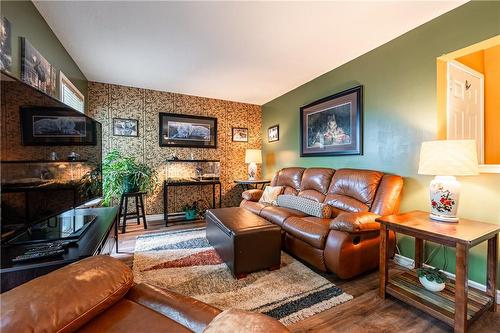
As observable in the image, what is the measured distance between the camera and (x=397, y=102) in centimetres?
238

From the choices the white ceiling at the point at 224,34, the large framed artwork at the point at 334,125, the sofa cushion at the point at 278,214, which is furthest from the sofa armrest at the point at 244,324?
the large framed artwork at the point at 334,125

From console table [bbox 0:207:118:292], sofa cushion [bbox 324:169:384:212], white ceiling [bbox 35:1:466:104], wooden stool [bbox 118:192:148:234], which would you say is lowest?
wooden stool [bbox 118:192:148:234]

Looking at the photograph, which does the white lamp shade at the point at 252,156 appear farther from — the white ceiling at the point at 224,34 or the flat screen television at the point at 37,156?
the flat screen television at the point at 37,156

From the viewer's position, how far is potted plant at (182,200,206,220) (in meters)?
4.02

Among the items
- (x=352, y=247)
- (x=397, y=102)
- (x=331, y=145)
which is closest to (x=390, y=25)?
(x=397, y=102)

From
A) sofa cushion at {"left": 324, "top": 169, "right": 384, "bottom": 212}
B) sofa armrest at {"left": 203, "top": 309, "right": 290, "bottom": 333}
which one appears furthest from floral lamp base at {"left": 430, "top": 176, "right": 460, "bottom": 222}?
sofa armrest at {"left": 203, "top": 309, "right": 290, "bottom": 333}

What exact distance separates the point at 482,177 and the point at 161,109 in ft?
14.8

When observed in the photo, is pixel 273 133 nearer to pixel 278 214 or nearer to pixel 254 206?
pixel 254 206

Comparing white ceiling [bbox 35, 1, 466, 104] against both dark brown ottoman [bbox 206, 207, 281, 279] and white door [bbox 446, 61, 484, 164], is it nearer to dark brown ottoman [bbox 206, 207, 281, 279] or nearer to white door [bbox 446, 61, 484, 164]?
white door [bbox 446, 61, 484, 164]

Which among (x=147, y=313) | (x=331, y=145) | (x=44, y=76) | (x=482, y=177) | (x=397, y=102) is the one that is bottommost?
(x=147, y=313)

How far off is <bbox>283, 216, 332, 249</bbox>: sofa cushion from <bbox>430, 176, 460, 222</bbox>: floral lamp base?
865 mm

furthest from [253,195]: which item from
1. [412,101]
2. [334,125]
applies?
[412,101]

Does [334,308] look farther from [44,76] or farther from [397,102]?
[44,76]

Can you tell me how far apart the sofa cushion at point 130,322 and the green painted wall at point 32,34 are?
6.34 ft
